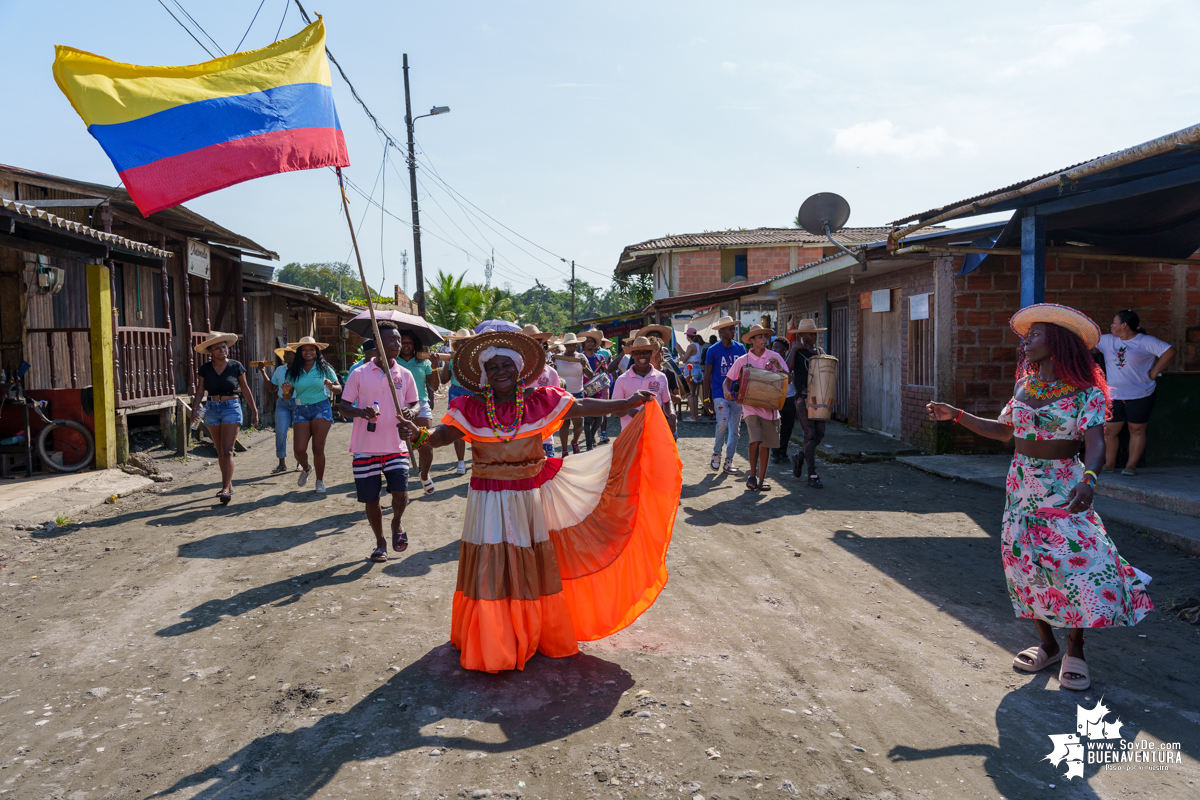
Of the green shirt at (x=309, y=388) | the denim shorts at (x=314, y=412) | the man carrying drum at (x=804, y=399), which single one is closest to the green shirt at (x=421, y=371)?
the green shirt at (x=309, y=388)

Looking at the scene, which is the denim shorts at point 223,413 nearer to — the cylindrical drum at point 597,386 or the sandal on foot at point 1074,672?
the cylindrical drum at point 597,386

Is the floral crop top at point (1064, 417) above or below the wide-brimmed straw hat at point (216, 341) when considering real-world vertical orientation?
below

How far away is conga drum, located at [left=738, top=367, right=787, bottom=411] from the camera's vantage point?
9.03m

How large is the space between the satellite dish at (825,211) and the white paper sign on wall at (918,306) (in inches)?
101

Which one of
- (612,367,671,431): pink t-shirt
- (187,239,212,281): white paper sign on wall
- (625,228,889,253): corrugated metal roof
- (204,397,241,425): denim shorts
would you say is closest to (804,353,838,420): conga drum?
(612,367,671,431): pink t-shirt

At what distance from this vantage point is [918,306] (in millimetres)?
12312

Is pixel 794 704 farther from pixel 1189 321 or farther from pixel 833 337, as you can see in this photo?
pixel 833 337

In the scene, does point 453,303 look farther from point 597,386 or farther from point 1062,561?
point 1062,561

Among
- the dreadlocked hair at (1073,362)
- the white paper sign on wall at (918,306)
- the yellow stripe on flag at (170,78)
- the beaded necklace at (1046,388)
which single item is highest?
the yellow stripe on flag at (170,78)

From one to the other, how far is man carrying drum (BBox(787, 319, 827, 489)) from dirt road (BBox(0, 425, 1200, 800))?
2.43 meters

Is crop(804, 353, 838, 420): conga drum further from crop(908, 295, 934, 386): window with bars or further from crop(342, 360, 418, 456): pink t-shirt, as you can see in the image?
crop(342, 360, 418, 456): pink t-shirt

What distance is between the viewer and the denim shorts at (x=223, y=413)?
338 inches

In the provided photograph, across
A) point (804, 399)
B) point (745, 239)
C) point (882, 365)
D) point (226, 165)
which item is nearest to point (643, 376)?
point (804, 399)

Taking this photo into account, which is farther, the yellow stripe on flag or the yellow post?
the yellow post
